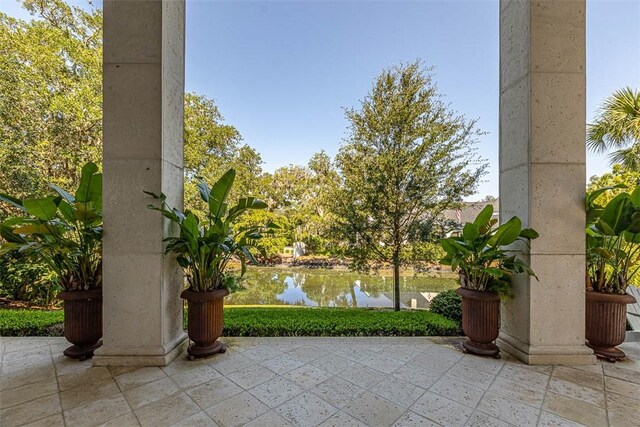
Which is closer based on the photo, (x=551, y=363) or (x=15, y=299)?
(x=551, y=363)

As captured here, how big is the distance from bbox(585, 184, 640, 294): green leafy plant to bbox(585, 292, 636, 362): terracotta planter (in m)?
0.15

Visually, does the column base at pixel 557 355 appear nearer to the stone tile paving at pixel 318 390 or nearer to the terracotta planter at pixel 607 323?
the stone tile paving at pixel 318 390

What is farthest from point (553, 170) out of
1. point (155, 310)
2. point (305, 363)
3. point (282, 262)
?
point (282, 262)

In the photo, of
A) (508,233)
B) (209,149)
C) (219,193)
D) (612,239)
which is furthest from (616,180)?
(209,149)

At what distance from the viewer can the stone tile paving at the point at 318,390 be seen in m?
1.79

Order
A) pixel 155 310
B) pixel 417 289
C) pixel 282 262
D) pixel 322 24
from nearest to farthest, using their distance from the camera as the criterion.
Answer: pixel 155 310
pixel 322 24
pixel 417 289
pixel 282 262

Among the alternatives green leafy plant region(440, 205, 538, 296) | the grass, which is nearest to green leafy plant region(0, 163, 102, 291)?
the grass

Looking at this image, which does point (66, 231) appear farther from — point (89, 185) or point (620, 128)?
point (620, 128)

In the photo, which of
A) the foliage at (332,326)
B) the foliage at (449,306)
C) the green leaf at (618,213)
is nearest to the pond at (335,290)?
the foliage at (449,306)

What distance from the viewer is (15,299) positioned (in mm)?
5508

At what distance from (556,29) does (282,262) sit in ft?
36.0

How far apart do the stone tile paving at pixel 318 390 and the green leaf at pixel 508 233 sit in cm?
121

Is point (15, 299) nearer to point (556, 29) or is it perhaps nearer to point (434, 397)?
point (434, 397)

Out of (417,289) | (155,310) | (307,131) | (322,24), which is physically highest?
(322,24)
